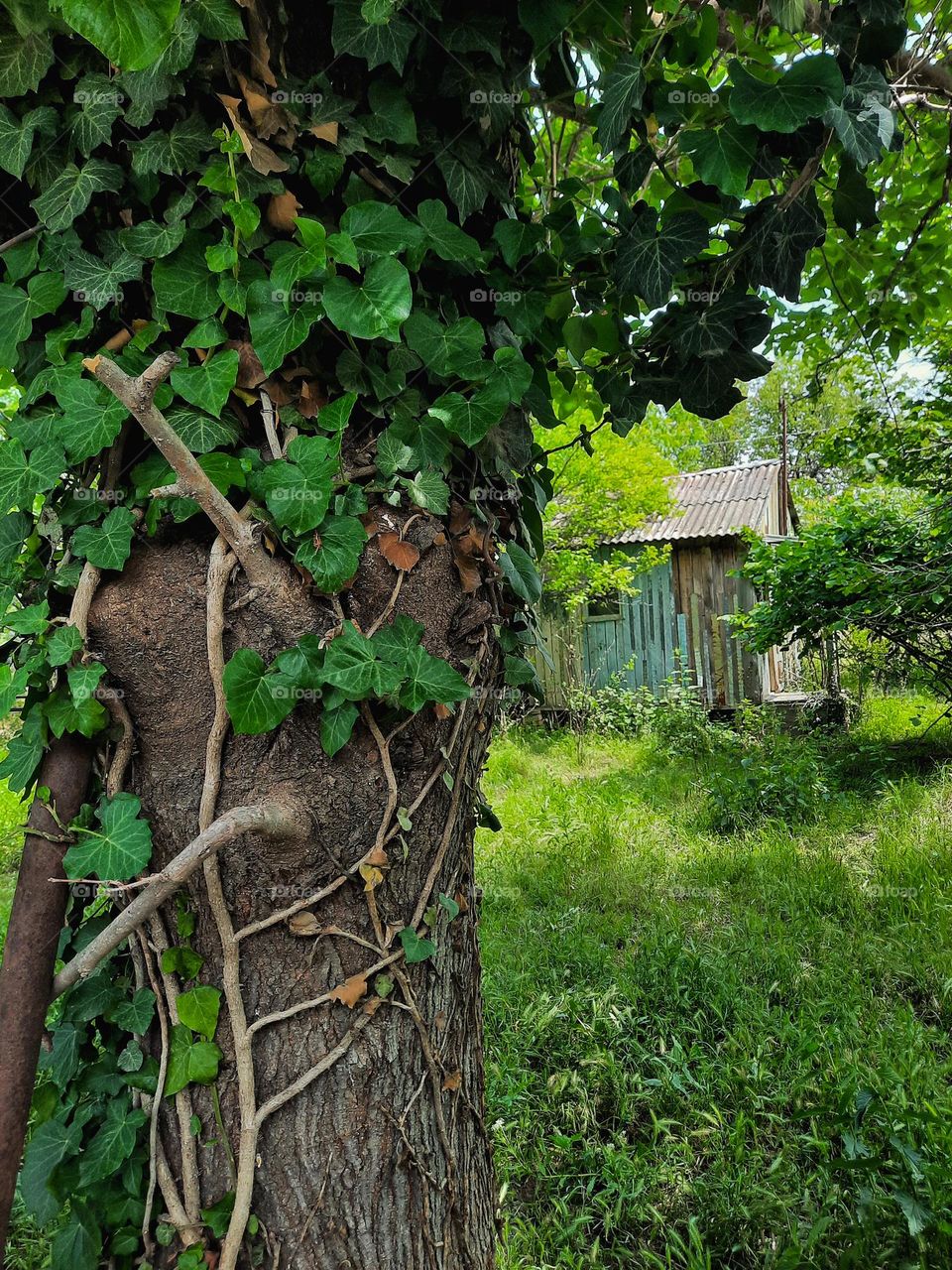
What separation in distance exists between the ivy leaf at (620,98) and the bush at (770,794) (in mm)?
4246

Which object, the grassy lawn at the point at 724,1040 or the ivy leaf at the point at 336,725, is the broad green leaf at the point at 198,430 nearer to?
the ivy leaf at the point at 336,725

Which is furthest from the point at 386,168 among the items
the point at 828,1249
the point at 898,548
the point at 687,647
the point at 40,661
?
the point at 687,647

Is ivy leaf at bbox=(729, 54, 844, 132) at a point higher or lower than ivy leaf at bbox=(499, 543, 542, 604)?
higher

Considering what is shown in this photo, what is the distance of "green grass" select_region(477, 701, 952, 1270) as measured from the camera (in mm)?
1901

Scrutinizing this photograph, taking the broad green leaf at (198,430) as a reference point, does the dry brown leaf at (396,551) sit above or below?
below

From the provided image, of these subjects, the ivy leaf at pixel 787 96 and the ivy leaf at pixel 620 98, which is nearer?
the ivy leaf at pixel 787 96

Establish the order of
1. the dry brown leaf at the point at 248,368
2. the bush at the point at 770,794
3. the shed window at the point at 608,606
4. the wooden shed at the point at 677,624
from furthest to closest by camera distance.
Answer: the shed window at the point at 608,606
the wooden shed at the point at 677,624
the bush at the point at 770,794
the dry brown leaf at the point at 248,368

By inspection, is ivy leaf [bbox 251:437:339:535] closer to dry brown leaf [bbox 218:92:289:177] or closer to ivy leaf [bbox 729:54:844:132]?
dry brown leaf [bbox 218:92:289:177]

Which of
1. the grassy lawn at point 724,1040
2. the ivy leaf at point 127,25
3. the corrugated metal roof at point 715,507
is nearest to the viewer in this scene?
the ivy leaf at point 127,25

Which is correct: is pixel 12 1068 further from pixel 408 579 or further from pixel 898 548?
pixel 898 548

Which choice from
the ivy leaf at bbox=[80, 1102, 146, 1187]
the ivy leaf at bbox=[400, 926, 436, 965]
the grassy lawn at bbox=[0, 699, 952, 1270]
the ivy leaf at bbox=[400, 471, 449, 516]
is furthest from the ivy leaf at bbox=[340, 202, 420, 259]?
the grassy lawn at bbox=[0, 699, 952, 1270]

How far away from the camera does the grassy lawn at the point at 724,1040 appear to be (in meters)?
1.90

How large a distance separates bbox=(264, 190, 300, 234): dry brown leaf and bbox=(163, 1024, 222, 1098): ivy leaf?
1.21 metres

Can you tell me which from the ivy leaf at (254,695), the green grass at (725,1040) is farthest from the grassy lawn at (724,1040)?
the ivy leaf at (254,695)
